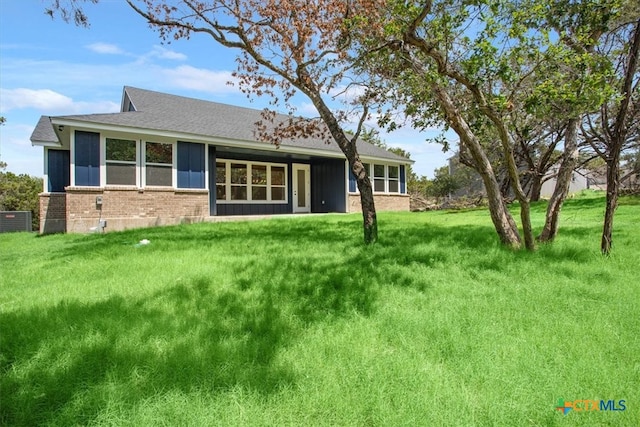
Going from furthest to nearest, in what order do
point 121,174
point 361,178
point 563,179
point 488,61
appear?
point 121,174, point 361,178, point 563,179, point 488,61

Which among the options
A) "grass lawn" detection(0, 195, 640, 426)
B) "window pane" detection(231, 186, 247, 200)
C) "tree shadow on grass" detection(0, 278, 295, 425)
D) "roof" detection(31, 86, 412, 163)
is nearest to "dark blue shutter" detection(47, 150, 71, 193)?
"roof" detection(31, 86, 412, 163)

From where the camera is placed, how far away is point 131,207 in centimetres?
1234

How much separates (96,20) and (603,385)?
837cm

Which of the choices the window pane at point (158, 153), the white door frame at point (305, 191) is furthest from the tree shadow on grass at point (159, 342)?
the white door frame at point (305, 191)

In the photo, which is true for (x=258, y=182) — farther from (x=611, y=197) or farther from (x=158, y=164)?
(x=611, y=197)

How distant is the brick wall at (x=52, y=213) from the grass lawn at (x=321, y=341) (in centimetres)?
956

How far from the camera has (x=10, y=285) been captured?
4.78 m

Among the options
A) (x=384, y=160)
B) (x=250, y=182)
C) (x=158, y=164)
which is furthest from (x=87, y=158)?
(x=384, y=160)

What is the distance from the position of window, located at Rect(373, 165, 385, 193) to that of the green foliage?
20.3m

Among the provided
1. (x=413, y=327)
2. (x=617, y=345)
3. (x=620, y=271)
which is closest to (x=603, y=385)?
(x=617, y=345)

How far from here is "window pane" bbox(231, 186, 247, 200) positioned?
16.9m

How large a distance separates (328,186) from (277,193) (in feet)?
8.98

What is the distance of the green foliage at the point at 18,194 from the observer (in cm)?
2352

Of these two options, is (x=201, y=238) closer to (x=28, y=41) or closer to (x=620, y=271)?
(x=28, y=41)
